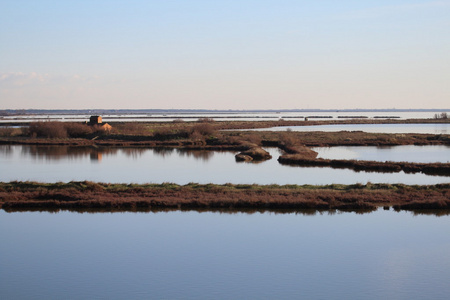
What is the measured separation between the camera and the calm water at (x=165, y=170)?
2914 centimetres

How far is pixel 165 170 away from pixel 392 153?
2137 cm

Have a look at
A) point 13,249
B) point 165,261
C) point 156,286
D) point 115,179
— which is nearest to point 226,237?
point 165,261

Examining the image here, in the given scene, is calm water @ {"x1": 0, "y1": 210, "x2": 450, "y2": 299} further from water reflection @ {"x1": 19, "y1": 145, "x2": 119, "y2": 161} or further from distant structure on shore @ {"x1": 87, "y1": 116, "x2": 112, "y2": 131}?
distant structure on shore @ {"x1": 87, "y1": 116, "x2": 112, "y2": 131}

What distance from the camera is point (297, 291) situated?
12297mm

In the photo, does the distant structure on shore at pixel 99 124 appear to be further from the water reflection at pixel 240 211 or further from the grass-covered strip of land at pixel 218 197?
the water reflection at pixel 240 211

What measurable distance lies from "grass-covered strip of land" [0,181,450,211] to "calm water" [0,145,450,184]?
384cm

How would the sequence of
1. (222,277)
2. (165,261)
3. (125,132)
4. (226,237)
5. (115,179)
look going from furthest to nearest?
(125,132) → (115,179) → (226,237) → (165,261) → (222,277)

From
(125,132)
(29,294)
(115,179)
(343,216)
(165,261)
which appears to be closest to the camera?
(29,294)

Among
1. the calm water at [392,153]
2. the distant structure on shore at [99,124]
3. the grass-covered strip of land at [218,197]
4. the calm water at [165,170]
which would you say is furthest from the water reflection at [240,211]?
the distant structure on shore at [99,124]

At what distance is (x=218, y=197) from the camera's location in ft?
72.5

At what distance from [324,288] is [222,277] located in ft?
8.15

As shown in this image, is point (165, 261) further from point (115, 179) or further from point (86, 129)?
point (86, 129)

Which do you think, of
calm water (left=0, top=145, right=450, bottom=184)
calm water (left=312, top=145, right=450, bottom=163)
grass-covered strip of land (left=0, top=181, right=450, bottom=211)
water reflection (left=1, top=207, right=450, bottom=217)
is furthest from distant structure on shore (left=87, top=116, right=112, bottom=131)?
water reflection (left=1, top=207, right=450, bottom=217)

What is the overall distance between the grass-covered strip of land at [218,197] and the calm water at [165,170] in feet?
12.6
